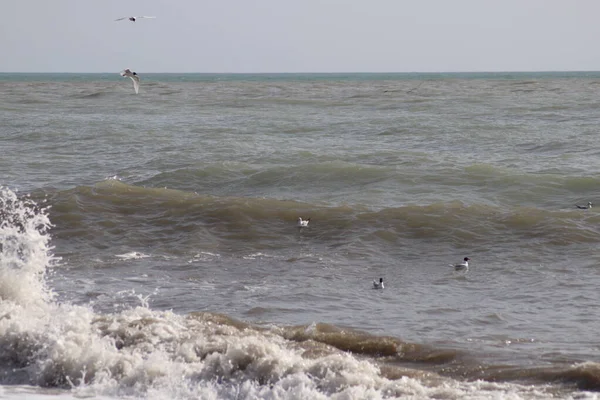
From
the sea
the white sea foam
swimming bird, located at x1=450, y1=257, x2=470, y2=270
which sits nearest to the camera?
the white sea foam

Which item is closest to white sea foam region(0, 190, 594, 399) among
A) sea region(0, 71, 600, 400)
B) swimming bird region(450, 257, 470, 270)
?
sea region(0, 71, 600, 400)

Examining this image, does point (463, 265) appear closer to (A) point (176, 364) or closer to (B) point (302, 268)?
(B) point (302, 268)

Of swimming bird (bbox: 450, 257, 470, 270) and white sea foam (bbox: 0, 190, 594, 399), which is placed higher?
swimming bird (bbox: 450, 257, 470, 270)

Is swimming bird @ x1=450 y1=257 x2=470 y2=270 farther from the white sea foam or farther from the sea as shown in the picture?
the white sea foam

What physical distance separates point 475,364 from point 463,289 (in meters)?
2.41

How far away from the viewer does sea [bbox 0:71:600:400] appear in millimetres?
7137

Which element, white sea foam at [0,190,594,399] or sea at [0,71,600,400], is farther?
sea at [0,71,600,400]

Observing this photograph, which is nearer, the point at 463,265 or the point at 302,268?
the point at 463,265

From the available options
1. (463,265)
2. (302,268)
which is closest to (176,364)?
(302,268)

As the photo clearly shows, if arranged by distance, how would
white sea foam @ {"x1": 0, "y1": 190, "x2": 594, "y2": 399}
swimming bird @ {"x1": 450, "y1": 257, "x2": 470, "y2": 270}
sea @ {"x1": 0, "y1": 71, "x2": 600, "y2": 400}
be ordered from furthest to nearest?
swimming bird @ {"x1": 450, "y1": 257, "x2": 470, "y2": 270}
sea @ {"x1": 0, "y1": 71, "x2": 600, "y2": 400}
white sea foam @ {"x1": 0, "y1": 190, "x2": 594, "y2": 399}

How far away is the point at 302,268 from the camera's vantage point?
35.1 feet

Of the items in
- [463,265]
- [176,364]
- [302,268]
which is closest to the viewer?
[176,364]

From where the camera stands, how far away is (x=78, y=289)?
968cm

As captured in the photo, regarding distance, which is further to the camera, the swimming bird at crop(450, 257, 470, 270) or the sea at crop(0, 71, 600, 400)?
the swimming bird at crop(450, 257, 470, 270)
